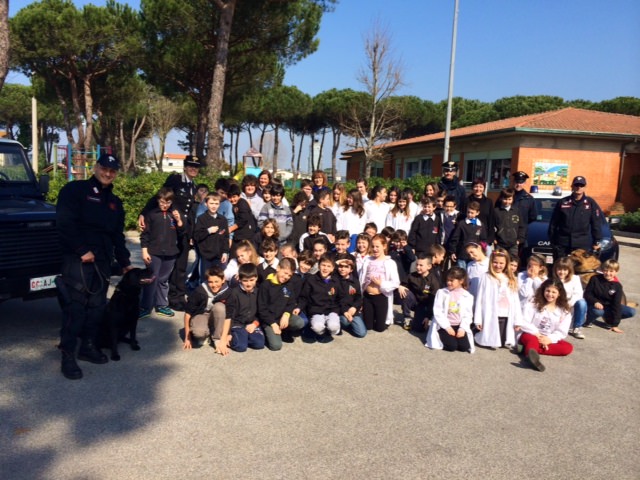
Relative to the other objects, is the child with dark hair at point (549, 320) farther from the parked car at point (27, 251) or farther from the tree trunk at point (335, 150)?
the tree trunk at point (335, 150)

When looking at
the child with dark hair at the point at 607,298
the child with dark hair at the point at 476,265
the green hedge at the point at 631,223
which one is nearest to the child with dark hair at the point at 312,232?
the child with dark hair at the point at 476,265

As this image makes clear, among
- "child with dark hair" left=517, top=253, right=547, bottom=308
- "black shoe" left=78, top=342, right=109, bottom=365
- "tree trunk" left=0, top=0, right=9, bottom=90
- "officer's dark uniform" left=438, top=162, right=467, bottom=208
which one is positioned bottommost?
"black shoe" left=78, top=342, right=109, bottom=365

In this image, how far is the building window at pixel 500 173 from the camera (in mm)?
22625

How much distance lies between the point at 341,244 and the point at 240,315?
5.55 ft

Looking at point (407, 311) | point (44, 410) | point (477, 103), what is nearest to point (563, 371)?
point (407, 311)

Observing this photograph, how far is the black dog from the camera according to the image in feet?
15.5

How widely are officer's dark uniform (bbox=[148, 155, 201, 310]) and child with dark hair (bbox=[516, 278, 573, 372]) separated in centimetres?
410

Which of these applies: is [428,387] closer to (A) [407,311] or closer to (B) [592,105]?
(A) [407,311]

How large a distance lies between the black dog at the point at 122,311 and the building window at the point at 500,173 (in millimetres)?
20279

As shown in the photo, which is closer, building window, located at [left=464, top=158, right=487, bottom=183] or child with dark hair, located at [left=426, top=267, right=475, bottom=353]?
child with dark hair, located at [left=426, top=267, right=475, bottom=353]

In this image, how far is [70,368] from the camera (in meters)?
4.27

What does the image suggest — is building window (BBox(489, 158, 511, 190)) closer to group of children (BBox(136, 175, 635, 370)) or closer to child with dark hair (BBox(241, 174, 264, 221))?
group of children (BBox(136, 175, 635, 370))

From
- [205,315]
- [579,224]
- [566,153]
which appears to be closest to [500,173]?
[566,153]

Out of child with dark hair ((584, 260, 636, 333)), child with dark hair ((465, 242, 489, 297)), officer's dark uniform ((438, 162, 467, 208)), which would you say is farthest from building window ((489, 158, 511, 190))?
child with dark hair ((465, 242, 489, 297))
